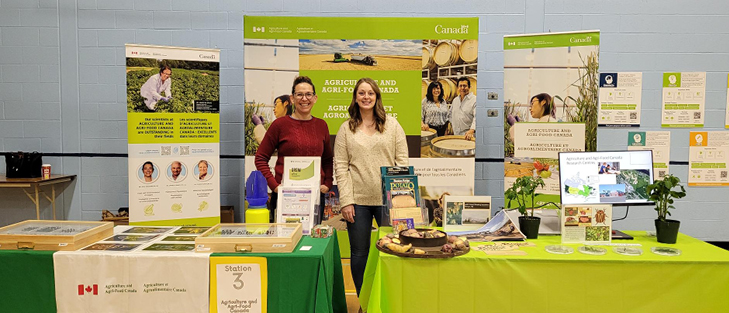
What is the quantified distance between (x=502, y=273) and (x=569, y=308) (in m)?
0.33

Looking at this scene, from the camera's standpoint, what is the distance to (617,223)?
4.21 metres

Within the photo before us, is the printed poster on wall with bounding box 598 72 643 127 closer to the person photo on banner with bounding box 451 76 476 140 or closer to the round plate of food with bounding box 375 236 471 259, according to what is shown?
the person photo on banner with bounding box 451 76 476 140

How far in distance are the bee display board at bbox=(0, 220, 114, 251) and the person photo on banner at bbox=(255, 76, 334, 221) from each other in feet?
3.48

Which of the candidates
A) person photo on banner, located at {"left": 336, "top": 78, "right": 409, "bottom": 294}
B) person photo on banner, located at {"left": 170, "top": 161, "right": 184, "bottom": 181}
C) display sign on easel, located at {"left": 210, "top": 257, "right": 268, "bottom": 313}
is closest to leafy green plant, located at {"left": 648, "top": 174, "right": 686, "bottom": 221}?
person photo on banner, located at {"left": 336, "top": 78, "right": 409, "bottom": 294}

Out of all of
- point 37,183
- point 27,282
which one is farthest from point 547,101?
point 37,183

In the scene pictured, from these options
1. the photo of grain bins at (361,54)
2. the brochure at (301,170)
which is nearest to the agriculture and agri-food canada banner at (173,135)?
the photo of grain bins at (361,54)

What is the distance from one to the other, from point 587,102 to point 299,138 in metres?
2.34

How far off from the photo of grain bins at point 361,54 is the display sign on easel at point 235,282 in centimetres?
237

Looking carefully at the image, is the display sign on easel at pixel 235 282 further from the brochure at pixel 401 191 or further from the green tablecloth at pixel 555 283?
the brochure at pixel 401 191

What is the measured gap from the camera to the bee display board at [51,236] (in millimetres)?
1663

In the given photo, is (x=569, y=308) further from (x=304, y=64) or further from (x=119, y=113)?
(x=119, y=113)

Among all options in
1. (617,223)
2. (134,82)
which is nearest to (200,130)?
(134,82)

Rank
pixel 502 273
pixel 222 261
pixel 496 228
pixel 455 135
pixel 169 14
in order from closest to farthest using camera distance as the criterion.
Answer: pixel 222 261, pixel 502 273, pixel 496 228, pixel 455 135, pixel 169 14

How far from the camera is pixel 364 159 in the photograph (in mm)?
2574
